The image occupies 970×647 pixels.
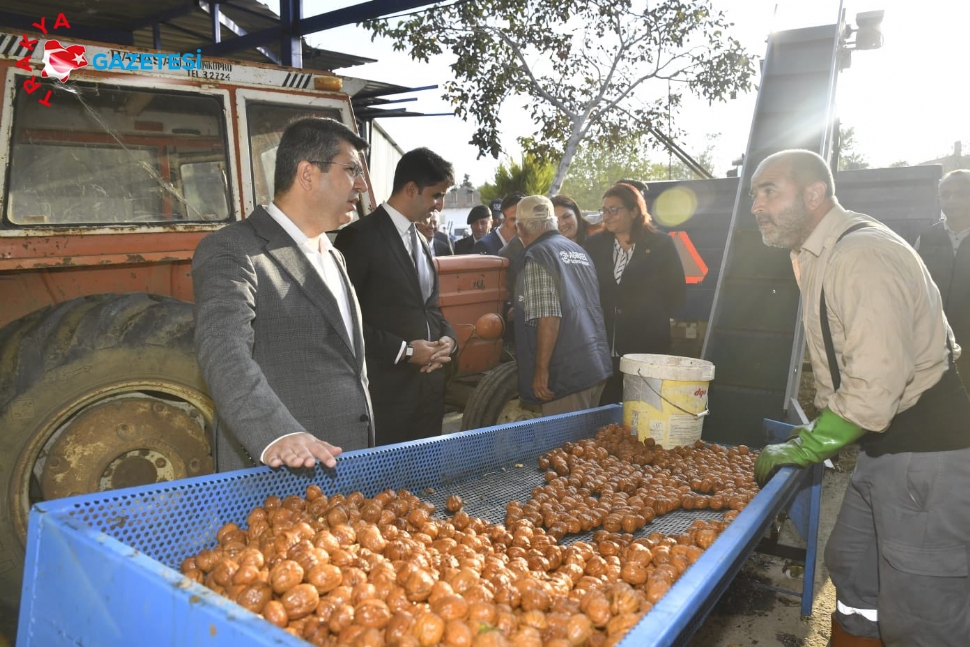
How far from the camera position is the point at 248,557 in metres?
1.73

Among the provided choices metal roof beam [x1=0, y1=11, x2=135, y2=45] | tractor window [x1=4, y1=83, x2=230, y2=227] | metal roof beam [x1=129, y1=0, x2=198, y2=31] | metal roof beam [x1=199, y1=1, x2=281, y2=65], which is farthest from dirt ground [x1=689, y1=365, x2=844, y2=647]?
metal roof beam [x1=0, y1=11, x2=135, y2=45]

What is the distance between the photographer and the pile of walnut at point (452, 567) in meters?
1.54

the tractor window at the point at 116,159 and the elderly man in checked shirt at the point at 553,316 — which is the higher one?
the tractor window at the point at 116,159

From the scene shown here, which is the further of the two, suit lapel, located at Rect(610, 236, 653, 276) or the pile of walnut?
suit lapel, located at Rect(610, 236, 653, 276)

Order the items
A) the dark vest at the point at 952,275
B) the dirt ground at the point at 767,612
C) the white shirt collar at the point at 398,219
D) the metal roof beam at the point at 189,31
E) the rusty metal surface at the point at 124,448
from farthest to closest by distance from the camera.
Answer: the metal roof beam at the point at 189,31, the dark vest at the point at 952,275, the white shirt collar at the point at 398,219, the dirt ground at the point at 767,612, the rusty metal surface at the point at 124,448

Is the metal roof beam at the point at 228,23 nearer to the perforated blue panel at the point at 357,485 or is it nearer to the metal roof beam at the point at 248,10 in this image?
the metal roof beam at the point at 248,10

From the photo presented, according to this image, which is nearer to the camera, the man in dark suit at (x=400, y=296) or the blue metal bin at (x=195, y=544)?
the blue metal bin at (x=195, y=544)

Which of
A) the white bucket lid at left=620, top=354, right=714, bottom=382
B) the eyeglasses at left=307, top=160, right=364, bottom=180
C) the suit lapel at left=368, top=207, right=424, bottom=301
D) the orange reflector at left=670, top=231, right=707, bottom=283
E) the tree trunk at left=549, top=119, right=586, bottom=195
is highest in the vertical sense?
the tree trunk at left=549, top=119, right=586, bottom=195

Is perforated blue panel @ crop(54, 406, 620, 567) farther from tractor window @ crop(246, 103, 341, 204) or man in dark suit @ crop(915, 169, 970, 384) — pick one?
man in dark suit @ crop(915, 169, 970, 384)

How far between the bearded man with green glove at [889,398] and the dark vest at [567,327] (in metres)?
1.60

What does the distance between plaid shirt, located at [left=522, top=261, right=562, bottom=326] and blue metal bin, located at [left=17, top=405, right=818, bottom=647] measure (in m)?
1.33

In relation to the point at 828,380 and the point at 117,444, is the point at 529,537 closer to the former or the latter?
the point at 828,380

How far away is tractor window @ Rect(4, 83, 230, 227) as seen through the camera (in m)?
3.09

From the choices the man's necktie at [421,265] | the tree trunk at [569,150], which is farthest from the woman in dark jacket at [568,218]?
the tree trunk at [569,150]
